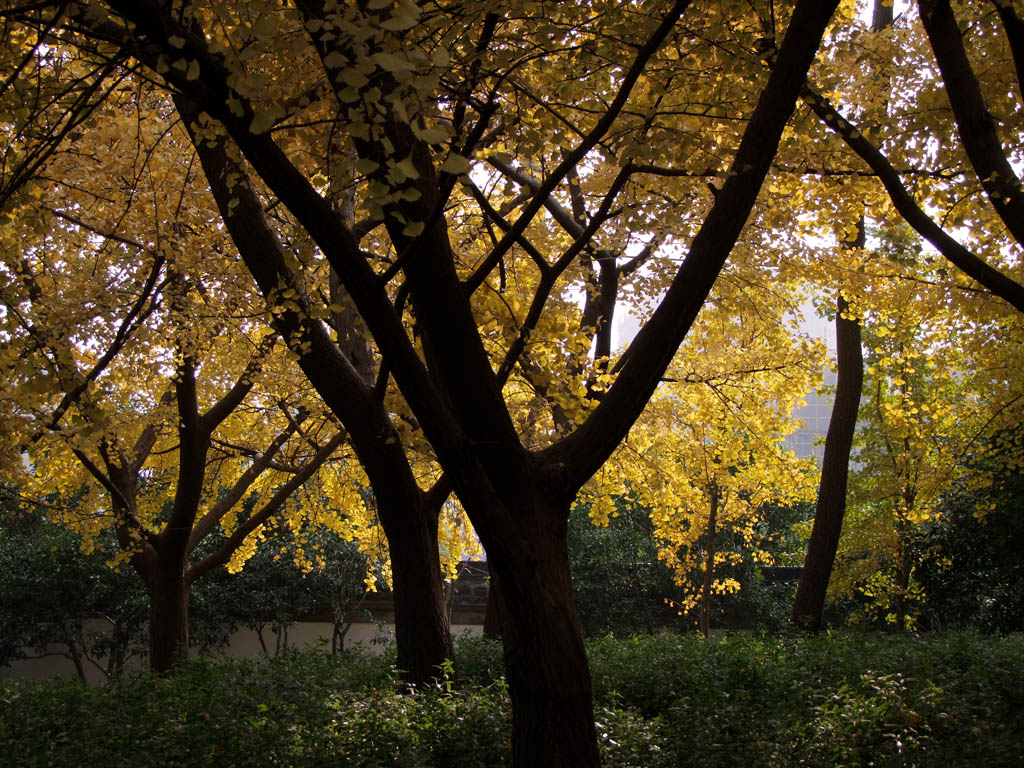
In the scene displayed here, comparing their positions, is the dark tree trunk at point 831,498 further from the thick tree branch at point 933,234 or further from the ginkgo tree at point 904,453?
the thick tree branch at point 933,234

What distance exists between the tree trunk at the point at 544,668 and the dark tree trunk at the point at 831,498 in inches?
270

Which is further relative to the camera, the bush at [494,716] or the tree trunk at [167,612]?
the tree trunk at [167,612]

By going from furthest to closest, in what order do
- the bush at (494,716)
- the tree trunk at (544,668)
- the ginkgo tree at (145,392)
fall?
1. the ginkgo tree at (145,392)
2. the bush at (494,716)
3. the tree trunk at (544,668)

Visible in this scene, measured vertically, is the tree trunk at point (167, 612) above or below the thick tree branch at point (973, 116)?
below

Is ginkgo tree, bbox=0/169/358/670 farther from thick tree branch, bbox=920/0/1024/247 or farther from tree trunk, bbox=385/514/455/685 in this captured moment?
thick tree branch, bbox=920/0/1024/247

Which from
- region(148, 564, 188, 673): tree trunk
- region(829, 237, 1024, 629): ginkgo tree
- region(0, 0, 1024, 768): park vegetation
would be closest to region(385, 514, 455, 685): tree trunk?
region(0, 0, 1024, 768): park vegetation

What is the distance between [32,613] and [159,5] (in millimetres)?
20953

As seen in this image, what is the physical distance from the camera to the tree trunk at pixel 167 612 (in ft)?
29.6

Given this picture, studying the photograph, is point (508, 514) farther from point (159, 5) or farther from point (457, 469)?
point (159, 5)

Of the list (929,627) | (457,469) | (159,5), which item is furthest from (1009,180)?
(929,627)

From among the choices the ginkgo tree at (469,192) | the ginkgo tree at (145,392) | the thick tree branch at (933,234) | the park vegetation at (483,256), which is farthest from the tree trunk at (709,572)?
the ginkgo tree at (469,192)

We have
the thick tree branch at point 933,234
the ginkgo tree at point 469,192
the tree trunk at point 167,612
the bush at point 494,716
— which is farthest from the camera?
the tree trunk at point 167,612

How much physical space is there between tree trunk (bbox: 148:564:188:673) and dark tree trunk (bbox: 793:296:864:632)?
707 centimetres

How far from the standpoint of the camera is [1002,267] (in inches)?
340
